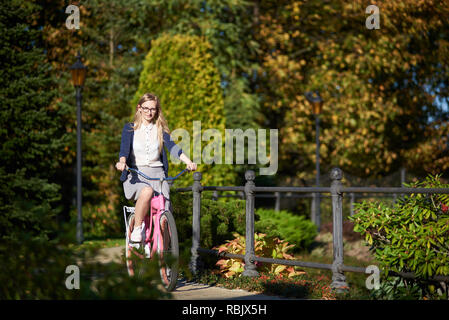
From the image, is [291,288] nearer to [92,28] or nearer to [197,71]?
[197,71]

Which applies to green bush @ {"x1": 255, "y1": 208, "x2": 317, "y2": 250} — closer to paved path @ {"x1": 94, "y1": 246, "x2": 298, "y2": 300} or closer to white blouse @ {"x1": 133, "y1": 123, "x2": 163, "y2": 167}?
paved path @ {"x1": 94, "y1": 246, "x2": 298, "y2": 300}

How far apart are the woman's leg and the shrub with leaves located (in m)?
1.74

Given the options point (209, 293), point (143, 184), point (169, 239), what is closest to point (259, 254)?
point (209, 293)

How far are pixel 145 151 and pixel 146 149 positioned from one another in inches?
0.9

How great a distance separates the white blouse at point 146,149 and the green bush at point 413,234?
85.6 inches

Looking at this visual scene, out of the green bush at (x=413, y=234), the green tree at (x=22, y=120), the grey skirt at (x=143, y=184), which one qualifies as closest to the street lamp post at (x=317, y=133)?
the green tree at (x=22, y=120)

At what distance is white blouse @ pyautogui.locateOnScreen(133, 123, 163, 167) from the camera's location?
6.05 meters

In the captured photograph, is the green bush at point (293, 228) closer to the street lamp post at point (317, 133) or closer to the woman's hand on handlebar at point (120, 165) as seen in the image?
the street lamp post at point (317, 133)

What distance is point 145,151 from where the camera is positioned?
6.07 meters

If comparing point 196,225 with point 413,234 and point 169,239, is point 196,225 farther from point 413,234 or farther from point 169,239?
point 413,234

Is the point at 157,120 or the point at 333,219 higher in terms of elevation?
the point at 157,120

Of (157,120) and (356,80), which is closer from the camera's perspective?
(157,120)

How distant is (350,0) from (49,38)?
10318 mm

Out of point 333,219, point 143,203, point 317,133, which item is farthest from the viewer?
point 317,133
